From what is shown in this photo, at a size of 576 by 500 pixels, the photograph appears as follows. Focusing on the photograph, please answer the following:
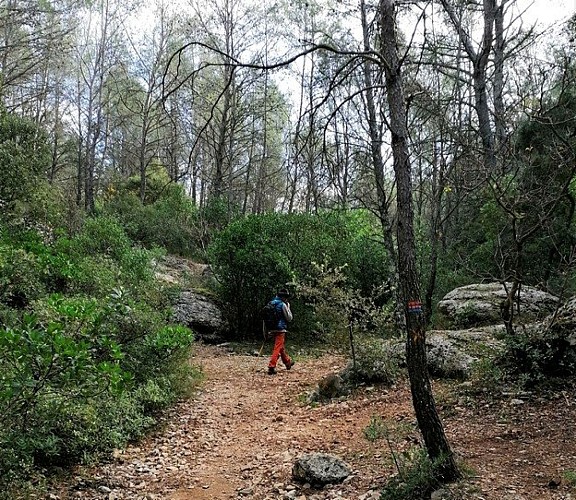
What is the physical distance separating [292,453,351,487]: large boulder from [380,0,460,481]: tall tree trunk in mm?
1020

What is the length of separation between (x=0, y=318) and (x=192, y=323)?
506 centimetres

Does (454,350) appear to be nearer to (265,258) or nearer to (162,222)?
(265,258)

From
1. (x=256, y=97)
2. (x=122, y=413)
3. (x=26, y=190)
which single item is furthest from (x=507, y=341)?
(x=256, y=97)

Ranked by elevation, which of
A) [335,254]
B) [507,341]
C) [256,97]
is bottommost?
[507,341]

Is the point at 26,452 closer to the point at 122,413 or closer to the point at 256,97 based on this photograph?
the point at 122,413

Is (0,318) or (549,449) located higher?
(0,318)

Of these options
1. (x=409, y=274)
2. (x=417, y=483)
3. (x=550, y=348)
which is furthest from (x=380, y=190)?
(x=417, y=483)

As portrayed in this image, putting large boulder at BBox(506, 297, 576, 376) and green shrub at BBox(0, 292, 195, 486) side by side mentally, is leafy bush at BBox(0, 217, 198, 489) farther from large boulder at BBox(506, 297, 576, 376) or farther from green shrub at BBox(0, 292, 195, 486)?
large boulder at BBox(506, 297, 576, 376)

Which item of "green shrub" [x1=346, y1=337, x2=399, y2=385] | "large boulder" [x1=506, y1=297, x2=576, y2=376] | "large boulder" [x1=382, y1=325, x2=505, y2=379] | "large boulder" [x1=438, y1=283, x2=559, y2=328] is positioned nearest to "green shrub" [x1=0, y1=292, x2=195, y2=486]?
"green shrub" [x1=346, y1=337, x2=399, y2=385]

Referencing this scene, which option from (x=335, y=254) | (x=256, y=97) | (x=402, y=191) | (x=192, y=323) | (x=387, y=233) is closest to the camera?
(x=402, y=191)

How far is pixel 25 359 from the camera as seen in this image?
3139 millimetres

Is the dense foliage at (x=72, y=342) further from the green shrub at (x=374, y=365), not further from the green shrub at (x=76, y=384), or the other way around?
the green shrub at (x=374, y=365)

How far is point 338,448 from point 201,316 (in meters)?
6.92

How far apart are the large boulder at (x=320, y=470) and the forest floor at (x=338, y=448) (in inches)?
2.7
